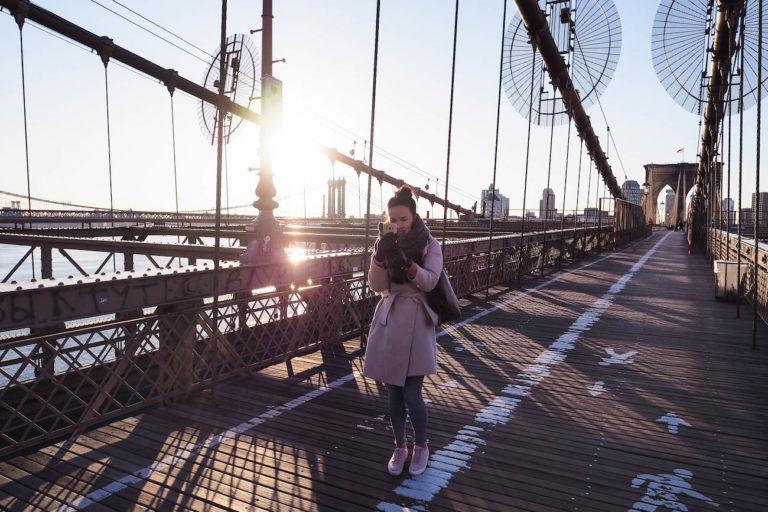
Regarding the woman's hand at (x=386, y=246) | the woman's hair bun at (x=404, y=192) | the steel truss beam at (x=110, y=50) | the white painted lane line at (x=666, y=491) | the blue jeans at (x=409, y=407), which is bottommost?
the white painted lane line at (x=666, y=491)

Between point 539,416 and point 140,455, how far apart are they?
3.55 meters

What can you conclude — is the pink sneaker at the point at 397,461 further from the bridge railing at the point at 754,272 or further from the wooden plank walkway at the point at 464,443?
the bridge railing at the point at 754,272

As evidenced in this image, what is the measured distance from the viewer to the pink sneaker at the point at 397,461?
380 cm

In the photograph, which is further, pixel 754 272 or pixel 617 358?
pixel 754 272

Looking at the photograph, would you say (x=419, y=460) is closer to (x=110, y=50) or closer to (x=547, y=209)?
(x=110, y=50)

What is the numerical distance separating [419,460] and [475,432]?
0.96 m

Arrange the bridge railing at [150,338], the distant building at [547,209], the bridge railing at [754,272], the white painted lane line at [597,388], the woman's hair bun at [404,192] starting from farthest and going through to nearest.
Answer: the distant building at [547,209], the bridge railing at [754,272], the white painted lane line at [597,388], the bridge railing at [150,338], the woman's hair bun at [404,192]

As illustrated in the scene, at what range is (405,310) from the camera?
3607mm

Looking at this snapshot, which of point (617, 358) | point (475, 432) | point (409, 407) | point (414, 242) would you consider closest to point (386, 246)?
point (414, 242)

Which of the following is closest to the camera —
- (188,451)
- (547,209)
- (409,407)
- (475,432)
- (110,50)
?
(409,407)

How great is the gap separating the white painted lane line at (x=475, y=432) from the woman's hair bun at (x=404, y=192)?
2034 millimetres

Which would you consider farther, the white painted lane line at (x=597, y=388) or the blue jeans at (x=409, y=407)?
the white painted lane line at (x=597, y=388)

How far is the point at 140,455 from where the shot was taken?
407 cm

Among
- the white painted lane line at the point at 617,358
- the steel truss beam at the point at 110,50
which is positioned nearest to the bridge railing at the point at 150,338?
the white painted lane line at the point at 617,358
